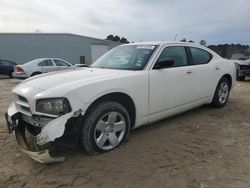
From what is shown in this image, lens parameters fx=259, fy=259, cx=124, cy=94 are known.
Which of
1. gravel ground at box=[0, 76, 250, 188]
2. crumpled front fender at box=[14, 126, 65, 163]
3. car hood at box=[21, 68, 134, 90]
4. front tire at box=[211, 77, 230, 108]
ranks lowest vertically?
gravel ground at box=[0, 76, 250, 188]

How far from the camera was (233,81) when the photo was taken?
642 centimetres

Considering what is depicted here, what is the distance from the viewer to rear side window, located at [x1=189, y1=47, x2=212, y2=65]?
17.3 ft

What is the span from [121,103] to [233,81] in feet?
Answer: 12.3

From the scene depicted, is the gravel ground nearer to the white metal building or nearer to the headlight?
the headlight

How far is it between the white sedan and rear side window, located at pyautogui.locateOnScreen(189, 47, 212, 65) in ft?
0.10

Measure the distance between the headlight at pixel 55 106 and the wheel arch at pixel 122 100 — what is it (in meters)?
0.35

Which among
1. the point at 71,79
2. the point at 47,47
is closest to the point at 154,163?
the point at 71,79

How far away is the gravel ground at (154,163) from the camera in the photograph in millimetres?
2941

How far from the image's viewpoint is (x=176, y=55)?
4883 millimetres

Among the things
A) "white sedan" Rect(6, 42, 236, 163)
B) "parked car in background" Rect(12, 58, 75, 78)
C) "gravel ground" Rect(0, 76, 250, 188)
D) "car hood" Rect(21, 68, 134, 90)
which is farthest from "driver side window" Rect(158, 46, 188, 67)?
"parked car in background" Rect(12, 58, 75, 78)

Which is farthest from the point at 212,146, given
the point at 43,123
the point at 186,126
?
the point at 43,123

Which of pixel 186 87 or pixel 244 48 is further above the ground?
pixel 244 48

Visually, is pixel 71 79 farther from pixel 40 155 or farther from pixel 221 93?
pixel 221 93

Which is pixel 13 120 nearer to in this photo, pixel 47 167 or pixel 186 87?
pixel 47 167
